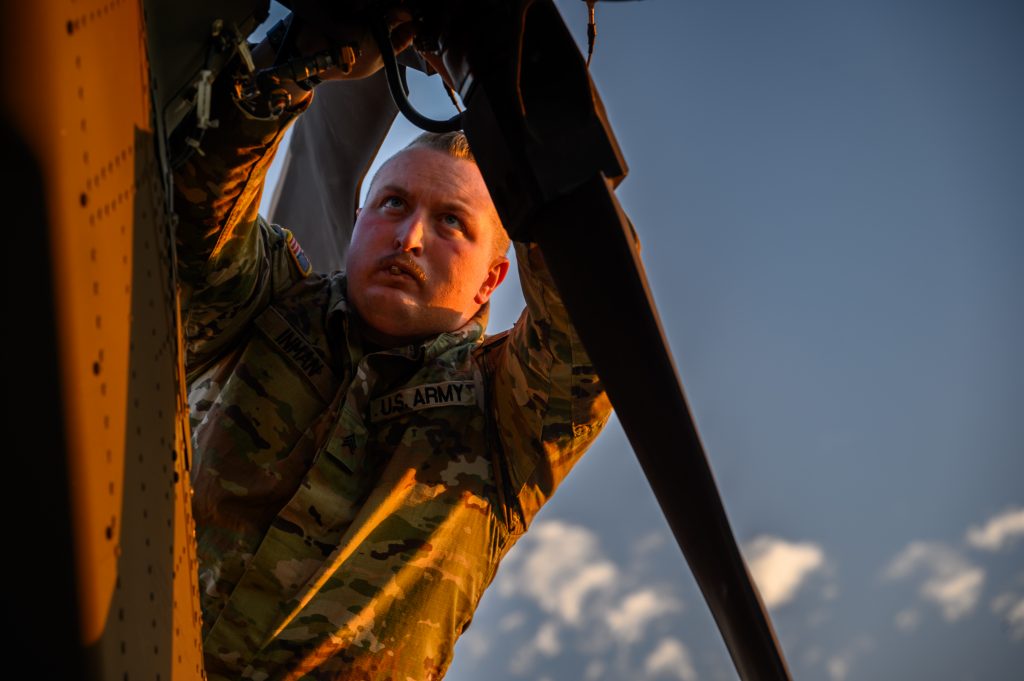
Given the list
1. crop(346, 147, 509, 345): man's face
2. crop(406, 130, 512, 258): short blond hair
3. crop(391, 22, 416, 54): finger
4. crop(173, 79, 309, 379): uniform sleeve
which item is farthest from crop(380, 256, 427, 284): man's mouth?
crop(391, 22, 416, 54): finger

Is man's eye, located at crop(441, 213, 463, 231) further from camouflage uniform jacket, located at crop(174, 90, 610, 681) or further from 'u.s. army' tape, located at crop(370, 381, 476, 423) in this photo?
'u.s. army' tape, located at crop(370, 381, 476, 423)

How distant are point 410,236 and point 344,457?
106cm

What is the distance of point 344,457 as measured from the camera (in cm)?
388

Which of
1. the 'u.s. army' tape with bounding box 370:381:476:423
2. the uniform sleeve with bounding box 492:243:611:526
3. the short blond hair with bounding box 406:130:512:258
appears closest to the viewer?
the uniform sleeve with bounding box 492:243:611:526

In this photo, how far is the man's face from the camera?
4.27 metres

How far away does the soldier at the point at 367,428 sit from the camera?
3604 millimetres

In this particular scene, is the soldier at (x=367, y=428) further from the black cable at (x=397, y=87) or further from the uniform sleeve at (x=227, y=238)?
the black cable at (x=397, y=87)

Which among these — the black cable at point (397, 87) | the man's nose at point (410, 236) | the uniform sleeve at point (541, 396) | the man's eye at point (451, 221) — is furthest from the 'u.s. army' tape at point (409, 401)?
the black cable at point (397, 87)

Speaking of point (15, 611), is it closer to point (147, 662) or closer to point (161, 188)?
point (147, 662)

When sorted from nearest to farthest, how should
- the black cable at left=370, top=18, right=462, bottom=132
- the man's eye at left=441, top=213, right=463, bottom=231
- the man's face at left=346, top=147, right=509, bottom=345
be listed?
1. the black cable at left=370, top=18, right=462, bottom=132
2. the man's face at left=346, top=147, right=509, bottom=345
3. the man's eye at left=441, top=213, right=463, bottom=231

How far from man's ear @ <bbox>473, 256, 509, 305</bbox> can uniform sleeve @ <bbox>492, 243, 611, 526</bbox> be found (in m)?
0.65

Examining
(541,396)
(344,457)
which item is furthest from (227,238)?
(541,396)

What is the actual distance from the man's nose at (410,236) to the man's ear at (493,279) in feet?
1.94

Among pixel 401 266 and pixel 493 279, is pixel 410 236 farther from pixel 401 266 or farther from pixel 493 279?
pixel 493 279
